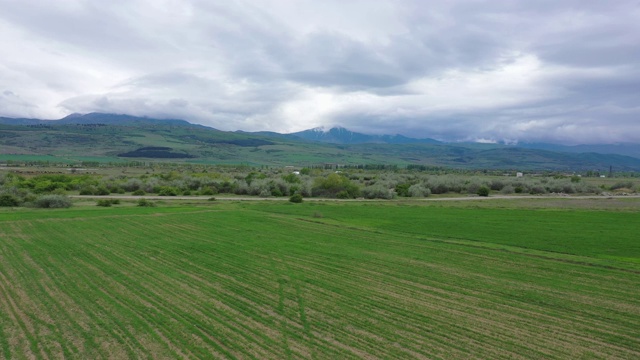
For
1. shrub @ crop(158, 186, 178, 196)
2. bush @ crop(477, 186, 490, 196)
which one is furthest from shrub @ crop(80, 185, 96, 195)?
bush @ crop(477, 186, 490, 196)

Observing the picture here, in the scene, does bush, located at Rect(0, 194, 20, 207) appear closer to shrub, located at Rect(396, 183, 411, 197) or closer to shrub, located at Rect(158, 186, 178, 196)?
shrub, located at Rect(158, 186, 178, 196)

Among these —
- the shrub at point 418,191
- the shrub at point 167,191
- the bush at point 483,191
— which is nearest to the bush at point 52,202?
the shrub at point 167,191

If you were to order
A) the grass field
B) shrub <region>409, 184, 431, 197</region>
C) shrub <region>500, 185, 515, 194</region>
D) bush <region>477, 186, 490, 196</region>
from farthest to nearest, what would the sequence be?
1. shrub <region>500, 185, 515, 194</region>
2. bush <region>477, 186, 490, 196</region>
3. shrub <region>409, 184, 431, 197</region>
4. the grass field

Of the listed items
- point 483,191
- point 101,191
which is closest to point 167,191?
point 101,191

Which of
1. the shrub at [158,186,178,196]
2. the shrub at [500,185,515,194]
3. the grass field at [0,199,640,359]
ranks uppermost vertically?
the grass field at [0,199,640,359]

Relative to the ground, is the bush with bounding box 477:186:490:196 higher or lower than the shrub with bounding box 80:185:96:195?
higher

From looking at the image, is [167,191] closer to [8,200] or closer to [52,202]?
[52,202]
